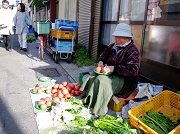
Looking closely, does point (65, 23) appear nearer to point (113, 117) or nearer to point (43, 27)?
point (43, 27)

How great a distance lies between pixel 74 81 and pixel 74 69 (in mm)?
1061

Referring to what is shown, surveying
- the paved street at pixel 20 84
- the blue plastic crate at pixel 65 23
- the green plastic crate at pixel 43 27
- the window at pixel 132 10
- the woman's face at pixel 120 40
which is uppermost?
the window at pixel 132 10

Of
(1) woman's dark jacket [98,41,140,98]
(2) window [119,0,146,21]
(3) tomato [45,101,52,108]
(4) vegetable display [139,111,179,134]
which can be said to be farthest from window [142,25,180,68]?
(3) tomato [45,101,52,108]

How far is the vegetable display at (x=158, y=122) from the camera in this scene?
2.36 metres

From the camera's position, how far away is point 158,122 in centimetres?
248

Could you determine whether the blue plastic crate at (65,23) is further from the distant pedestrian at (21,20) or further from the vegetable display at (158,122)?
the vegetable display at (158,122)

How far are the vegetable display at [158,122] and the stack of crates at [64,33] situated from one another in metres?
4.26

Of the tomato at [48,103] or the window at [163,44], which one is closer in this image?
the tomato at [48,103]

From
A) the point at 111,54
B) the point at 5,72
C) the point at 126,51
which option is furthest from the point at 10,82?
the point at 126,51

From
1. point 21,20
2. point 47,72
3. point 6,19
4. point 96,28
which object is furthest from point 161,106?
point 6,19

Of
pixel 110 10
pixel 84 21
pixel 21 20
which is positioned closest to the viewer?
pixel 110 10

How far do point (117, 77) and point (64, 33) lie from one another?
11.8 ft

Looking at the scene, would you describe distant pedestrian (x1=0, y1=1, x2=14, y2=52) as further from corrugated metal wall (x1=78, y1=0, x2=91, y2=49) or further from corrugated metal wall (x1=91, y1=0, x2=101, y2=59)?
corrugated metal wall (x1=91, y1=0, x2=101, y2=59)

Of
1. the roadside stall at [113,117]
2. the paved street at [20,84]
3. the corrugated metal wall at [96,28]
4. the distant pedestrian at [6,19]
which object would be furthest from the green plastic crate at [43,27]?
the roadside stall at [113,117]
